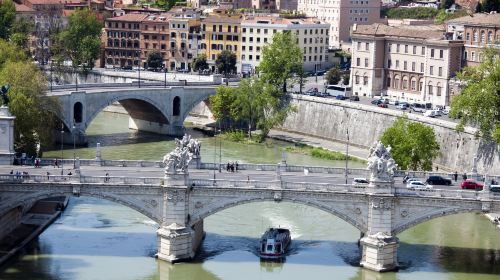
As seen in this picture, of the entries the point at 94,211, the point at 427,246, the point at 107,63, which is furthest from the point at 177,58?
the point at 427,246

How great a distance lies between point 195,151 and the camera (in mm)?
56000

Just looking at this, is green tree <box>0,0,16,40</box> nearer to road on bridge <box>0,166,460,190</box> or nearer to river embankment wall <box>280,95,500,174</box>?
river embankment wall <box>280,95,500,174</box>

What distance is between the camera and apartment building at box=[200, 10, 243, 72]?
111500 millimetres

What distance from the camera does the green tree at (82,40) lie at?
109 meters

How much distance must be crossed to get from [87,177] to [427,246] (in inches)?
598

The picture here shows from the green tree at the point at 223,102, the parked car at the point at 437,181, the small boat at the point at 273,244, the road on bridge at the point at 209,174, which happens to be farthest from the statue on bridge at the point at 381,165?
the green tree at the point at 223,102

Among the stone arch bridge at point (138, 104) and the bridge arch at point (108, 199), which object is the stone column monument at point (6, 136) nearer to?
the bridge arch at point (108, 199)

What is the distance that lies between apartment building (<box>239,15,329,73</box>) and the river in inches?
1900

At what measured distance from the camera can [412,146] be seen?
2571 inches

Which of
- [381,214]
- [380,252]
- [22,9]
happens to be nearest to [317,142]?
[381,214]

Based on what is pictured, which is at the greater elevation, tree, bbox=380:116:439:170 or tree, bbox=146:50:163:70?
tree, bbox=146:50:163:70

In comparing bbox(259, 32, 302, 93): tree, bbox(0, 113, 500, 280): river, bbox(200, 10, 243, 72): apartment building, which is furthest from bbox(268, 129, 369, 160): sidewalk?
bbox(200, 10, 243, 72): apartment building

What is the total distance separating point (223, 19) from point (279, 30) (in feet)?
21.6

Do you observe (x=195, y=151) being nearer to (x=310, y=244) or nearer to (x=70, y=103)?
(x=310, y=244)
